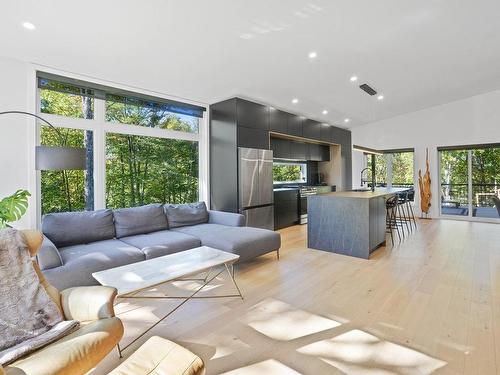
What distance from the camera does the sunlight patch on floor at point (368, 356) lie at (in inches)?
68.9

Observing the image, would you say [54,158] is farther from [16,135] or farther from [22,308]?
[22,308]

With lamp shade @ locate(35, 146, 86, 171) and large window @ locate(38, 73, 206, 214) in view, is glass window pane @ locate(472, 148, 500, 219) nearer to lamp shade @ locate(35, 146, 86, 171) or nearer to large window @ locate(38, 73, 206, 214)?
large window @ locate(38, 73, 206, 214)

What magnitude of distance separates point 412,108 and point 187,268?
Result: 24.4ft

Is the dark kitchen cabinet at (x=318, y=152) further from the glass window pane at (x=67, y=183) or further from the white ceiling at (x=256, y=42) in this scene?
the glass window pane at (x=67, y=183)

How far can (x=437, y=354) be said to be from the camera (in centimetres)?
187

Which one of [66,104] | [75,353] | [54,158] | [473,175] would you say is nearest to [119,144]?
[66,104]

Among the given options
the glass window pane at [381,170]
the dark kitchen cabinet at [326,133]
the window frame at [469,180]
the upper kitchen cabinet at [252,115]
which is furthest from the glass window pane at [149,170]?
the window frame at [469,180]

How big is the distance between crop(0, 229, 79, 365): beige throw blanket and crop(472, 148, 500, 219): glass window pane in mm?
8628

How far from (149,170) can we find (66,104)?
4.73 ft

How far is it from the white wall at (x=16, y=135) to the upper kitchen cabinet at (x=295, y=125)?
4.54m

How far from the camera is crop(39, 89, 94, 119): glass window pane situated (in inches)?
137

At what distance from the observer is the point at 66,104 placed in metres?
3.65

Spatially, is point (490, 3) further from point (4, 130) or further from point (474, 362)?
point (4, 130)

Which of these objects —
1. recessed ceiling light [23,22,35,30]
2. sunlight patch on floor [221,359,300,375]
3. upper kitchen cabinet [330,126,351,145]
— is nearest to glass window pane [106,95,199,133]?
recessed ceiling light [23,22,35,30]
